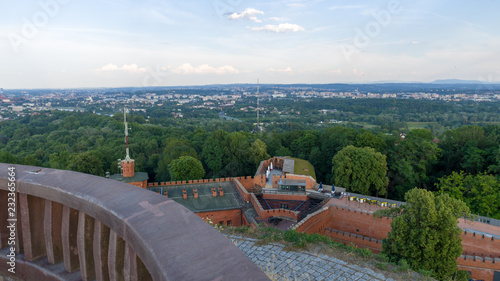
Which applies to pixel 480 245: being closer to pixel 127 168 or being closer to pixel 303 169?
pixel 303 169

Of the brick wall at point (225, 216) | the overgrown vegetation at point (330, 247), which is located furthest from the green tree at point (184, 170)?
the overgrown vegetation at point (330, 247)

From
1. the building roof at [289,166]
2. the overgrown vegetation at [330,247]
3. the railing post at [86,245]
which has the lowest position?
the building roof at [289,166]

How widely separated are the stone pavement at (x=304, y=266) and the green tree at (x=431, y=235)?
856 cm

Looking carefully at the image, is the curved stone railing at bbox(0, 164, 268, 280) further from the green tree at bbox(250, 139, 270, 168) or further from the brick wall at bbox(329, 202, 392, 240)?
the green tree at bbox(250, 139, 270, 168)

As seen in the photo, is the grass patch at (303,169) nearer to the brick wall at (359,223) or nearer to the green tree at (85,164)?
the brick wall at (359,223)

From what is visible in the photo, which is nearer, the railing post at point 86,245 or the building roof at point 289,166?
the railing post at point 86,245

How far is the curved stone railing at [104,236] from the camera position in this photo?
6.47 ft

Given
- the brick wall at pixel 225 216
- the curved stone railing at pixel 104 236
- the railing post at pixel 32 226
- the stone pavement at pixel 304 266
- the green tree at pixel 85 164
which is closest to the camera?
the curved stone railing at pixel 104 236

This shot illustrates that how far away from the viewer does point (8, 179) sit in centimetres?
302

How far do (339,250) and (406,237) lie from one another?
8.47 metres

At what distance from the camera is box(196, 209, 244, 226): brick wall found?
21547 millimetres

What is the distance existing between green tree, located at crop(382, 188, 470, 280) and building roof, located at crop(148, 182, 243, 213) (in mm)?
11454

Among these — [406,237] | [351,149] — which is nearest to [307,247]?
[406,237]

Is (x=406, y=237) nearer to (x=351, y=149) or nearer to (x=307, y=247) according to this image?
(x=307, y=247)
